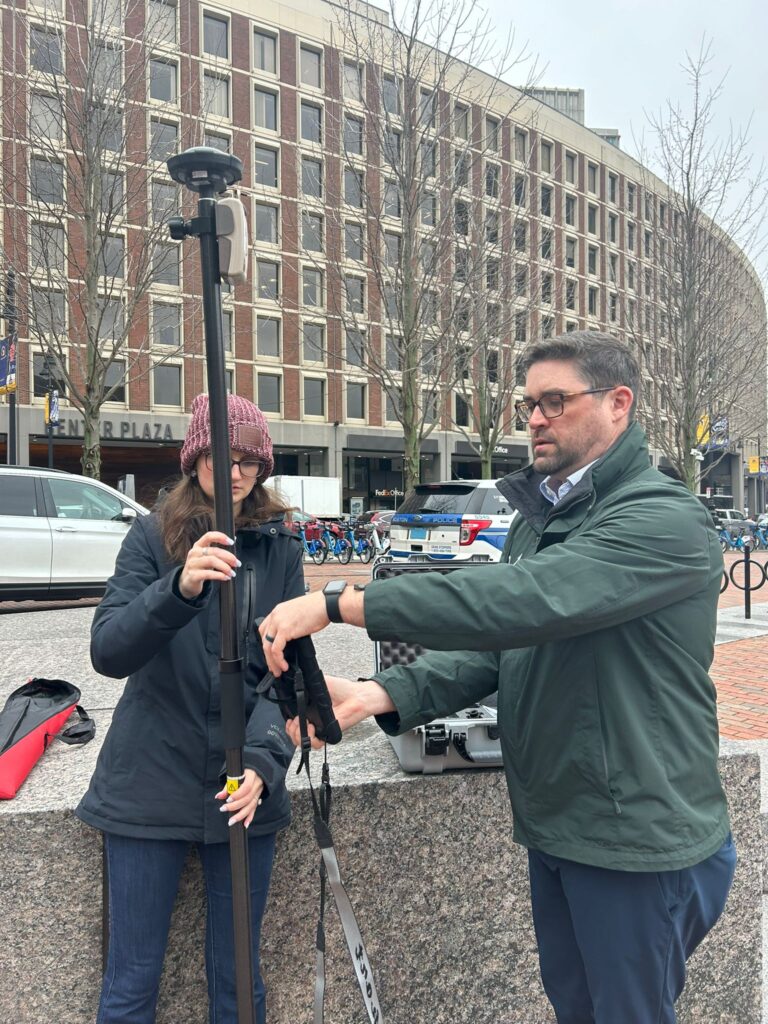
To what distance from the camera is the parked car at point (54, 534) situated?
9.27 metres

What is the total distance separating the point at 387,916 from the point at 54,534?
8204 millimetres

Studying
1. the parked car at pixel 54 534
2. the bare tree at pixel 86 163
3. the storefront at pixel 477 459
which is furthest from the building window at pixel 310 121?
the parked car at pixel 54 534

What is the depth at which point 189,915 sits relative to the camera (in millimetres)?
2168

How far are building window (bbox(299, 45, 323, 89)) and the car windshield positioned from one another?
97.8ft

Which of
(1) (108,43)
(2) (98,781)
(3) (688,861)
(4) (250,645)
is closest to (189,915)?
(2) (98,781)

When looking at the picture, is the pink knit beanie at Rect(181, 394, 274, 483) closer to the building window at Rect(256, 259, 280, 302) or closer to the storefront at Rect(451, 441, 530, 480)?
the building window at Rect(256, 259, 280, 302)

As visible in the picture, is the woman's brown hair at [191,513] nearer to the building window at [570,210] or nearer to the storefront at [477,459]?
the storefront at [477,459]

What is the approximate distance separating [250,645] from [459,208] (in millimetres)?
19506

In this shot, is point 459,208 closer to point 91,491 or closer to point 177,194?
point 177,194

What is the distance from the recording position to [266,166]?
3456cm

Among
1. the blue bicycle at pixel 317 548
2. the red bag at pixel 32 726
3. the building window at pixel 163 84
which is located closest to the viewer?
the red bag at pixel 32 726

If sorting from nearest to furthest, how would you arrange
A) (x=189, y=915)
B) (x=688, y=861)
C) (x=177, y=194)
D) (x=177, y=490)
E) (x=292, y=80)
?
(x=688, y=861) → (x=177, y=490) → (x=189, y=915) → (x=177, y=194) → (x=292, y=80)

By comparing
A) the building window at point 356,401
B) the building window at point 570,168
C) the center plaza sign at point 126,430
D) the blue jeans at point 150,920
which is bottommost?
the blue jeans at point 150,920

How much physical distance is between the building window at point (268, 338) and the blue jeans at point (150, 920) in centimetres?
3468
